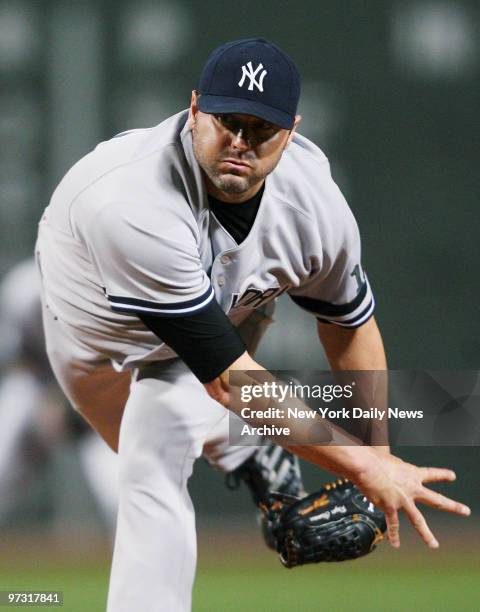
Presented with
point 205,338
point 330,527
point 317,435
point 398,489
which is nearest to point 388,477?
point 398,489

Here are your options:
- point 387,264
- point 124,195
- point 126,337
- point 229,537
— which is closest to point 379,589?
point 229,537

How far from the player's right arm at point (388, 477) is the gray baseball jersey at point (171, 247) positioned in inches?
7.0

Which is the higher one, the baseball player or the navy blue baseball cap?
the navy blue baseball cap

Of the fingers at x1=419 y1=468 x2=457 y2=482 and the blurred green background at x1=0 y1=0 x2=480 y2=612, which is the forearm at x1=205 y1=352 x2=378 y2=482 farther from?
the blurred green background at x1=0 y1=0 x2=480 y2=612

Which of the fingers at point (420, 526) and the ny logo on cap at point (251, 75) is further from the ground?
the ny logo on cap at point (251, 75)

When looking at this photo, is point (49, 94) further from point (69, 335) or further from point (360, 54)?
point (69, 335)

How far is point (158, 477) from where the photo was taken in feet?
7.34

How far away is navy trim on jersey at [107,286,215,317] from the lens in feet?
6.61

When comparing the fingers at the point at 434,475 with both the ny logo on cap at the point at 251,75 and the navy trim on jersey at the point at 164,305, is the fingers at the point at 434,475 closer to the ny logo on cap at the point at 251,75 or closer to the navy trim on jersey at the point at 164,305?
the navy trim on jersey at the point at 164,305

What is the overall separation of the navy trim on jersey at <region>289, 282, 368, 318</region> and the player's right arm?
422 mm

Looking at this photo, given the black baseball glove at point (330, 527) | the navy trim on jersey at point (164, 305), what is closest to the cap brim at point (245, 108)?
the navy trim on jersey at point (164, 305)

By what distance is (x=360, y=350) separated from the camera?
98.4 inches

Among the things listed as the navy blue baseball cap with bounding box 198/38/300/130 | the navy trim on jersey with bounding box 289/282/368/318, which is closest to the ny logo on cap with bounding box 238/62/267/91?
the navy blue baseball cap with bounding box 198/38/300/130

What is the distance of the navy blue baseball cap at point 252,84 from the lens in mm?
1938
